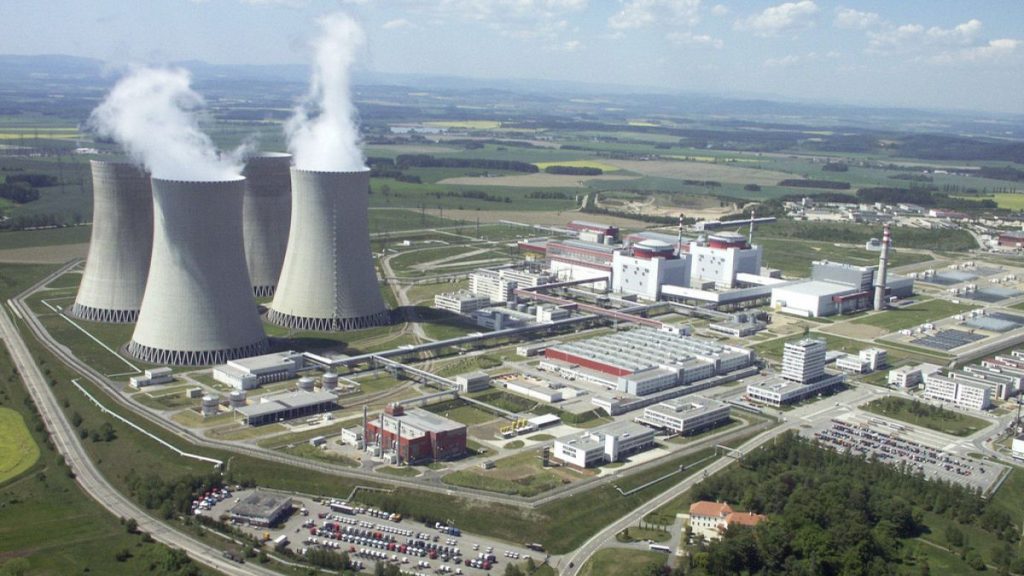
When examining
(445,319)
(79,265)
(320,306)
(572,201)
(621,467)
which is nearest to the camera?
(621,467)

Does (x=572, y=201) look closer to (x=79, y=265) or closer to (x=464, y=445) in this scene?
(x=79, y=265)

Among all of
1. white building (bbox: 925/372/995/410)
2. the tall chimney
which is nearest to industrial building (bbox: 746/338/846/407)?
white building (bbox: 925/372/995/410)

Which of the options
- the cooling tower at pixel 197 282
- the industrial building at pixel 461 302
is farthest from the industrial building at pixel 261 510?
the industrial building at pixel 461 302

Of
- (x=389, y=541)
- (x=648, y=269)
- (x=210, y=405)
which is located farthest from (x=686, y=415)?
(x=648, y=269)

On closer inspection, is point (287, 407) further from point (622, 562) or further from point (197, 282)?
point (622, 562)

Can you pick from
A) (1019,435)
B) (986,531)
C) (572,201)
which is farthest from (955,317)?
(572,201)

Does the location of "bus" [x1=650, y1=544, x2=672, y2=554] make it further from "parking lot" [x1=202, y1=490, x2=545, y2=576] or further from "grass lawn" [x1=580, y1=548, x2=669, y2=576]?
"parking lot" [x1=202, y1=490, x2=545, y2=576]

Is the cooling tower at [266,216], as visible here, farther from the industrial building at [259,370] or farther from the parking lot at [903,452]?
the parking lot at [903,452]
